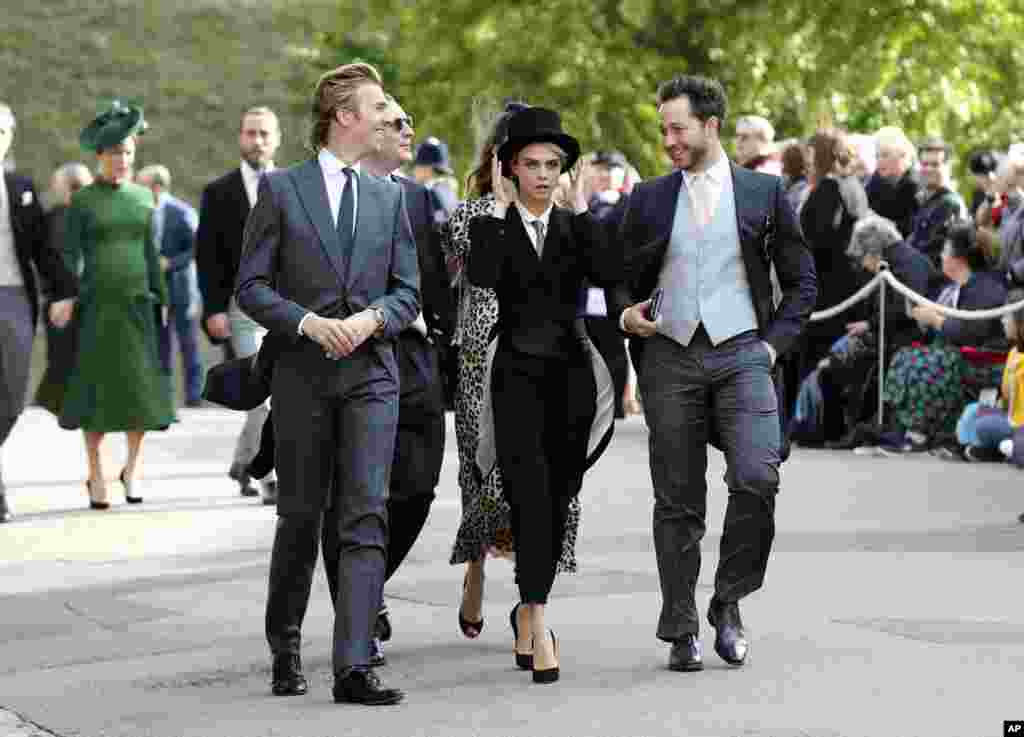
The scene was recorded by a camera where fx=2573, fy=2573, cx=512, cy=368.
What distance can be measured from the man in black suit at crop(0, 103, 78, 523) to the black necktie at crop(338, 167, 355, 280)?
245 inches

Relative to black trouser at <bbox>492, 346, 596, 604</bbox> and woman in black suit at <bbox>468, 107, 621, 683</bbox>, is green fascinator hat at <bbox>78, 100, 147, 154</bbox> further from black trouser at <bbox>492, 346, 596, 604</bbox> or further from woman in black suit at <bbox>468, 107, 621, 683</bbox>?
black trouser at <bbox>492, 346, 596, 604</bbox>

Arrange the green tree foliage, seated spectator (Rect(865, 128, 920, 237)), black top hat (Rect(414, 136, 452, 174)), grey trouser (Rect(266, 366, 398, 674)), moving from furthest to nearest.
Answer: the green tree foliage < black top hat (Rect(414, 136, 452, 174)) < seated spectator (Rect(865, 128, 920, 237)) < grey trouser (Rect(266, 366, 398, 674))

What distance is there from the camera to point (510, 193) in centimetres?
904

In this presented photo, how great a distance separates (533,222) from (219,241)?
5.05 meters

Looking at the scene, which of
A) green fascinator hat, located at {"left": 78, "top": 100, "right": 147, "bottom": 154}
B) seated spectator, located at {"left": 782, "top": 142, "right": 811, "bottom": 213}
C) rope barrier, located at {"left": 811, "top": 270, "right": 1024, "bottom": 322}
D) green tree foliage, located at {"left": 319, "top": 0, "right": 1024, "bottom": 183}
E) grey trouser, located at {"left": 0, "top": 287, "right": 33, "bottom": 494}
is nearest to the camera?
grey trouser, located at {"left": 0, "top": 287, "right": 33, "bottom": 494}

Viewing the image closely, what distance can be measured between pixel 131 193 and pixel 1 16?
68364 millimetres

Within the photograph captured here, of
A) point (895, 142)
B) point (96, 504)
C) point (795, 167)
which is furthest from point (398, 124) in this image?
point (895, 142)

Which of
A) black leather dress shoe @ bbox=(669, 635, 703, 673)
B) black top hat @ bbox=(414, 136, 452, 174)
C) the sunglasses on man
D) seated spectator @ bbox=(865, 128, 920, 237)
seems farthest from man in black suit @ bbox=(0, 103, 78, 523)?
seated spectator @ bbox=(865, 128, 920, 237)

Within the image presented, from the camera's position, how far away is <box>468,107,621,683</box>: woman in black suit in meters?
8.77

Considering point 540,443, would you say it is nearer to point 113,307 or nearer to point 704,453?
point 704,453

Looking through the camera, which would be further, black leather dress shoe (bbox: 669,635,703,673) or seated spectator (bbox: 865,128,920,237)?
seated spectator (bbox: 865,128,920,237)

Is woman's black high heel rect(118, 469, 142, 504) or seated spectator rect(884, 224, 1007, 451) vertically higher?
seated spectator rect(884, 224, 1007, 451)

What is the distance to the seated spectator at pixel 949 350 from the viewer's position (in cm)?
1722

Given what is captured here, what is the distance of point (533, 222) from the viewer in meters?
8.94
